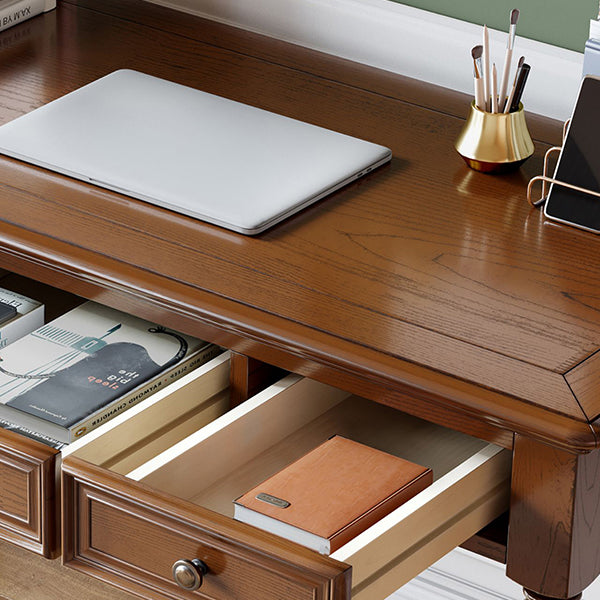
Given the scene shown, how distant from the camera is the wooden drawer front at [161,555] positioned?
101 centimetres

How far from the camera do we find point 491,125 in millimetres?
1396

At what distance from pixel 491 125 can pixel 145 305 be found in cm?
43

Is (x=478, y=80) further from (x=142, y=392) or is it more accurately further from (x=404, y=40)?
(x=142, y=392)

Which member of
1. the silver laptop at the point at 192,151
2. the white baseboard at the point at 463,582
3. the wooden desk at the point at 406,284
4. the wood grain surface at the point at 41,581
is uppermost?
the silver laptop at the point at 192,151

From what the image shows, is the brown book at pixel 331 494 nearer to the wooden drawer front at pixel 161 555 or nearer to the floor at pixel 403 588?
the wooden drawer front at pixel 161 555

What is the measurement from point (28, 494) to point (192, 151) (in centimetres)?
44

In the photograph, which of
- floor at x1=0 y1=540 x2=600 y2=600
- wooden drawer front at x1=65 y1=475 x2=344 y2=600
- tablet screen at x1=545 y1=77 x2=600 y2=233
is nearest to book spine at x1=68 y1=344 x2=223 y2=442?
wooden drawer front at x1=65 y1=475 x2=344 y2=600

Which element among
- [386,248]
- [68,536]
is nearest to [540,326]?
[386,248]

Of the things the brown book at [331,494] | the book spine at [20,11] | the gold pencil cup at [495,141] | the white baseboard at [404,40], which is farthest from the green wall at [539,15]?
the brown book at [331,494]

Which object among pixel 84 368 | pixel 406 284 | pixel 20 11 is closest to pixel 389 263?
pixel 406 284

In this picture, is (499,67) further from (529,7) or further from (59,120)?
(59,120)

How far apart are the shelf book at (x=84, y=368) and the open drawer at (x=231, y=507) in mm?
46

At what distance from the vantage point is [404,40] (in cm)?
168

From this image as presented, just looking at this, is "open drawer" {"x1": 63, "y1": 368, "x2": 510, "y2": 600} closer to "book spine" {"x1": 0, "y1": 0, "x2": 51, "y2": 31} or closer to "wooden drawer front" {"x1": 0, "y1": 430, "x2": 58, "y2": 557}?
"wooden drawer front" {"x1": 0, "y1": 430, "x2": 58, "y2": 557}
